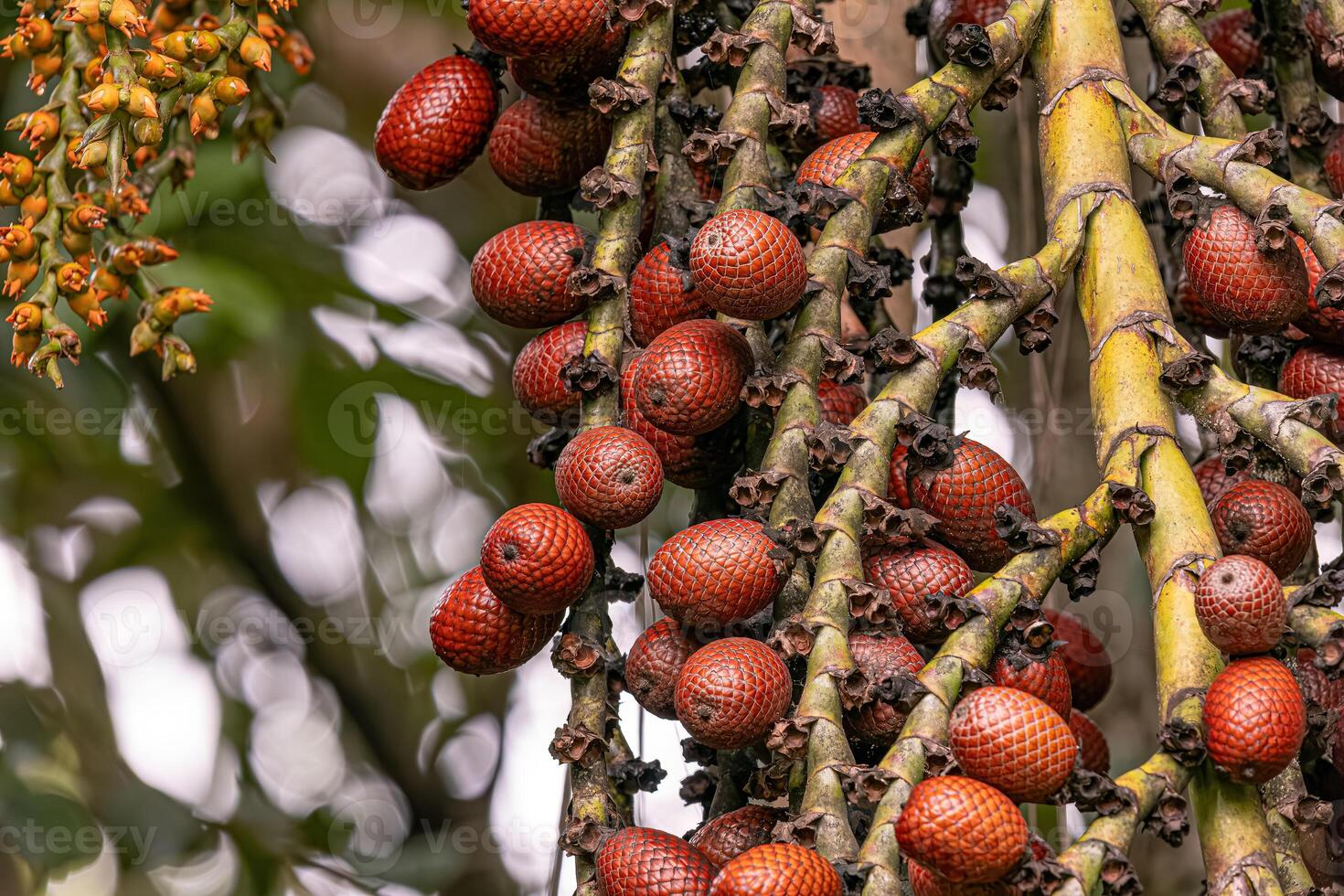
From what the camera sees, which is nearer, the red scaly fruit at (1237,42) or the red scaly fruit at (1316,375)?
the red scaly fruit at (1316,375)

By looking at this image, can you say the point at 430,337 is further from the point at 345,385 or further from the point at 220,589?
the point at 220,589

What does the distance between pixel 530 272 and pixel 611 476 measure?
31 cm

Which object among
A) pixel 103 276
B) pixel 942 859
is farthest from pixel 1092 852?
pixel 103 276

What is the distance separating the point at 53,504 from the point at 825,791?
2.15 m

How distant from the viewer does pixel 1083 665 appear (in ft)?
5.50

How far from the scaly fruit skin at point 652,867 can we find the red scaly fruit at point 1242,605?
0.44m

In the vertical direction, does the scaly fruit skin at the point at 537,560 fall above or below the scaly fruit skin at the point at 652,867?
above

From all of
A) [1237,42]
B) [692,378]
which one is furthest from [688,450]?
[1237,42]

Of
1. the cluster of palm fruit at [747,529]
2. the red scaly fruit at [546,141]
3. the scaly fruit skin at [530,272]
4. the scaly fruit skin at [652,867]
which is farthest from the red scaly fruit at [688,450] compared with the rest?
the scaly fruit skin at [652,867]

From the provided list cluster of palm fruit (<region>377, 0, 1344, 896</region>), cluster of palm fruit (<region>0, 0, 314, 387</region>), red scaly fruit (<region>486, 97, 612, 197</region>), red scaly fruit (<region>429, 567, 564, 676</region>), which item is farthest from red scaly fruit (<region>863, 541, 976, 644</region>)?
cluster of palm fruit (<region>0, 0, 314, 387</region>)

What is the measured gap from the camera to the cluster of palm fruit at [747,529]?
3.80 ft

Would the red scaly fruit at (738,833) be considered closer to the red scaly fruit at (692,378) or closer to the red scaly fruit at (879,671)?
the red scaly fruit at (879,671)

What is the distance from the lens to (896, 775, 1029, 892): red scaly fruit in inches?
41.8

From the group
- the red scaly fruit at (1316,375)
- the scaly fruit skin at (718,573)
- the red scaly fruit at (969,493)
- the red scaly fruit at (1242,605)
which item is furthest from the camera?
the red scaly fruit at (1316,375)
